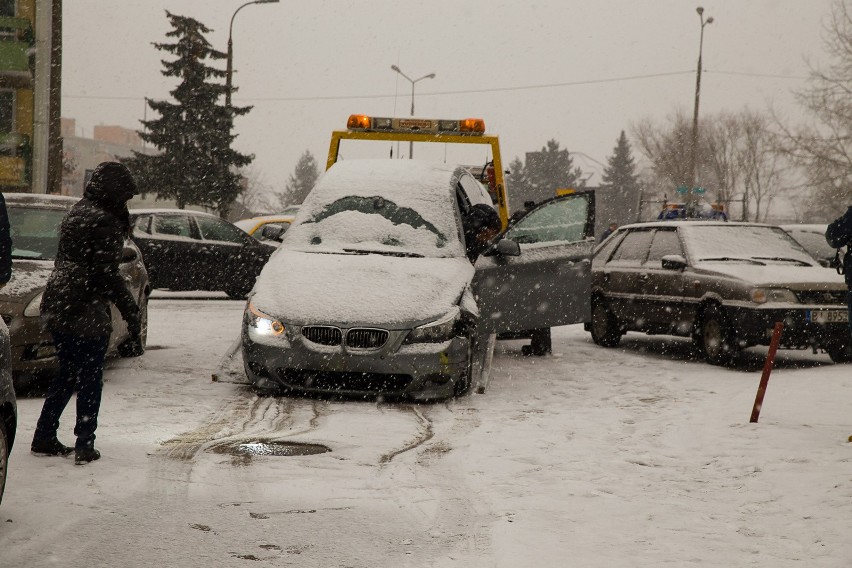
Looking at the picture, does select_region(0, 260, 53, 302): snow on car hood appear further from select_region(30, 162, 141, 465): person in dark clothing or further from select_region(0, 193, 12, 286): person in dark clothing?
select_region(0, 193, 12, 286): person in dark clothing

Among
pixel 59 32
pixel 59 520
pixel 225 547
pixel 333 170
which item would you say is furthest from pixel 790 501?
pixel 59 32

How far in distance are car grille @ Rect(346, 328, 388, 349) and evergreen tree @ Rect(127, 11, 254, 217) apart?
35.9 metres

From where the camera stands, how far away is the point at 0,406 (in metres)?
4.65

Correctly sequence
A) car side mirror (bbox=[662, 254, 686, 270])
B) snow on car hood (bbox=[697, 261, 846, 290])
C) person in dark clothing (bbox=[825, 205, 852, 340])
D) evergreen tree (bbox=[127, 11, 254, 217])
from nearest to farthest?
person in dark clothing (bbox=[825, 205, 852, 340]), snow on car hood (bbox=[697, 261, 846, 290]), car side mirror (bbox=[662, 254, 686, 270]), evergreen tree (bbox=[127, 11, 254, 217])

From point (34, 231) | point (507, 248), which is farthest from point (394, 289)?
point (34, 231)

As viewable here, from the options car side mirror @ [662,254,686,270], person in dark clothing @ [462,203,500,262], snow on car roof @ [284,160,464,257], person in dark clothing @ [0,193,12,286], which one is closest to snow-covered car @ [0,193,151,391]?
person in dark clothing @ [0,193,12,286]

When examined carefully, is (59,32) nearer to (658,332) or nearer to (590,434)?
(658,332)

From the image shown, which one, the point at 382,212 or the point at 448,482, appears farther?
the point at 382,212

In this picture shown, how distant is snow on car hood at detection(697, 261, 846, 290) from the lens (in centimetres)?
1070

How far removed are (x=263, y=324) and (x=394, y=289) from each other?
105 cm

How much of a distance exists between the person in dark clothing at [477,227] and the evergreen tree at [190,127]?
34.1 meters

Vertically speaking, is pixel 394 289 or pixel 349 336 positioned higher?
pixel 394 289

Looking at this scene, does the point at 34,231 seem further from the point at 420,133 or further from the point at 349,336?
the point at 420,133

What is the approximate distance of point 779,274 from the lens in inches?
429
